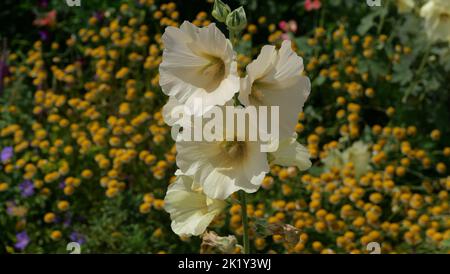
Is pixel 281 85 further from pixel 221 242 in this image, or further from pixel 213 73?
pixel 221 242

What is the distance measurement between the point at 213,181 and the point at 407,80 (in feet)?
6.49

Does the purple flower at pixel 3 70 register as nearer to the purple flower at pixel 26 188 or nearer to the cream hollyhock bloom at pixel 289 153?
the purple flower at pixel 26 188

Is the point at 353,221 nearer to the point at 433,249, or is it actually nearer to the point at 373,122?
the point at 433,249

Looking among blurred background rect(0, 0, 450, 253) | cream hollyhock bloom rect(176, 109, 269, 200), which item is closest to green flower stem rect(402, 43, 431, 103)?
blurred background rect(0, 0, 450, 253)

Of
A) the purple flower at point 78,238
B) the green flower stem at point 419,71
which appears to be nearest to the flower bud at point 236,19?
the purple flower at point 78,238

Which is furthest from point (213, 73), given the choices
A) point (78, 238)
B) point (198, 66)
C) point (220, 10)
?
point (78, 238)

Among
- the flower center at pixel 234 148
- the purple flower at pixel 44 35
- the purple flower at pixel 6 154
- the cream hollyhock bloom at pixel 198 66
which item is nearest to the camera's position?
the cream hollyhock bloom at pixel 198 66

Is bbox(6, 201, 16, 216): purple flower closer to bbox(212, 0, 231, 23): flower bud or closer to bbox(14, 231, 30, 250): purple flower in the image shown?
bbox(14, 231, 30, 250): purple flower

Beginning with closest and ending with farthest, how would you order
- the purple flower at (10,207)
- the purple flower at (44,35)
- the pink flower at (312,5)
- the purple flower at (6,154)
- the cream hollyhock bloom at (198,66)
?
the cream hollyhock bloom at (198,66), the purple flower at (10,207), the purple flower at (6,154), the pink flower at (312,5), the purple flower at (44,35)

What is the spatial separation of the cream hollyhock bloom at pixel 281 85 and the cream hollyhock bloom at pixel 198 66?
0.05 metres

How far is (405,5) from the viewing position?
3.50 meters

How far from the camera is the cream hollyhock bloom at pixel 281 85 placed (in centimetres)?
155
